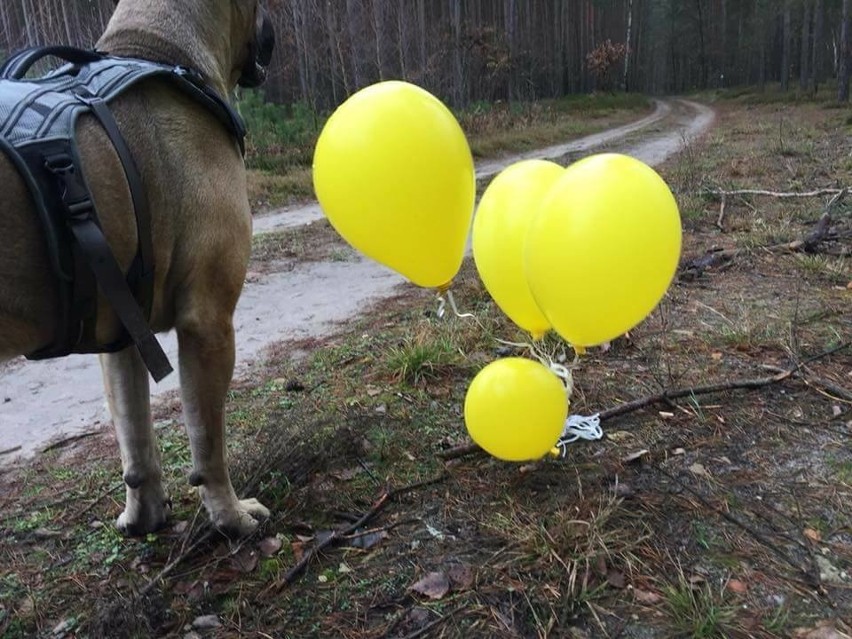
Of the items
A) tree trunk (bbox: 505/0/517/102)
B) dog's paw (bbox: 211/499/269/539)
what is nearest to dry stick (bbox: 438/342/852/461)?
dog's paw (bbox: 211/499/269/539)

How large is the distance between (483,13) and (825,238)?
33886 millimetres

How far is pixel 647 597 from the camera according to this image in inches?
83.0

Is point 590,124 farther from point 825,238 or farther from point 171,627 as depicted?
point 171,627

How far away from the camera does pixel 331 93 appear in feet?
69.3

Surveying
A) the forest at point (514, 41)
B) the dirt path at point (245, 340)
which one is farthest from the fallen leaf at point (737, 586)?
the forest at point (514, 41)

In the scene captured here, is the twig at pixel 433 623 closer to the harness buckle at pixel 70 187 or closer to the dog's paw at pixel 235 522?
the dog's paw at pixel 235 522

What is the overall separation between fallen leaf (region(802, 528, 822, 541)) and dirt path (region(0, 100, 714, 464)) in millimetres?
3560

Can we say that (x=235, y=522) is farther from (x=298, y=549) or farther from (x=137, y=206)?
(x=137, y=206)

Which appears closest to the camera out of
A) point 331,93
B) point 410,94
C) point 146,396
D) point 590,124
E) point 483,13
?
point 410,94

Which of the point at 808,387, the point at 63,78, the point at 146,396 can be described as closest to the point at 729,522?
the point at 808,387

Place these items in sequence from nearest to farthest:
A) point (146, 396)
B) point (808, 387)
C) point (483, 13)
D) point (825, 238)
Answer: point (146, 396) → point (808, 387) → point (825, 238) → point (483, 13)

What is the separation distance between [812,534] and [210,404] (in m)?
2.25

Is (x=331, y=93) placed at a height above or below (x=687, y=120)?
above

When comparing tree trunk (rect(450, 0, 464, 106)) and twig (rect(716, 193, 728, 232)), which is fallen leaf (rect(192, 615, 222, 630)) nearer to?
twig (rect(716, 193, 728, 232))
